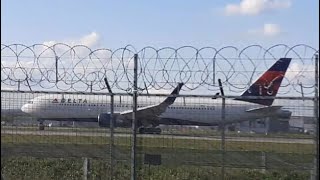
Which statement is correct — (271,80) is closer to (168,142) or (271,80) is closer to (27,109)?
(168,142)

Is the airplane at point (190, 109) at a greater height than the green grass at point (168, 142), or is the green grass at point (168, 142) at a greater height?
the airplane at point (190, 109)

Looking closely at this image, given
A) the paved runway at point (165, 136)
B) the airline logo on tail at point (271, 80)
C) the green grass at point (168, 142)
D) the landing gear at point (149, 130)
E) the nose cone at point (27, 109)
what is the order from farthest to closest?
the nose cone at point (27, 109) < the landing gear at point (149, 130) < the green grass at point (168, 142) < the paved runway at point (165, 136) < the airline logo on tail at point (271, 80)

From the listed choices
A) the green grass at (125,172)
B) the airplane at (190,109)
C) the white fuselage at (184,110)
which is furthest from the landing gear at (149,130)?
the green grass at (125,172)

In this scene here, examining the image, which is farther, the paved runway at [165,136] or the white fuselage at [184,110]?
the white fuselage at [184,110]

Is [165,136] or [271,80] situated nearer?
[271,80]

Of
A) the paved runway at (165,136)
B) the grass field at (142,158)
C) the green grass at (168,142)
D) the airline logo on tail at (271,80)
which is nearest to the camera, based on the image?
the airline logo on tail at (271,80)

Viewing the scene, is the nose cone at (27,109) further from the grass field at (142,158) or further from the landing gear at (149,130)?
the landing gear at (149,130)

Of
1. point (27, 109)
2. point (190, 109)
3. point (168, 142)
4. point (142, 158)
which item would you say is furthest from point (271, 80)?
point (27, 109)

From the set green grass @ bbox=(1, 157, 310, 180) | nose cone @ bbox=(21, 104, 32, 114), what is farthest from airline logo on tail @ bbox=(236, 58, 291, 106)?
nose cone @ bbox=(21, 104, 32, 114)

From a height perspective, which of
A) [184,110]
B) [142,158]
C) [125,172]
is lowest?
[125,172]

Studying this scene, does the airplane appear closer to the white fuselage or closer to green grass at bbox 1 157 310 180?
the white fuselage

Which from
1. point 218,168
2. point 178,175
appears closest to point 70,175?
point 178,175

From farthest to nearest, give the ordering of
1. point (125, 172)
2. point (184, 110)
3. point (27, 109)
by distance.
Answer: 1. point (184, 110)
2. point (125, 172)
3. point (27, 109)

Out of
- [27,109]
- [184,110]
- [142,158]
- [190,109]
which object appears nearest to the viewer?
[142,158]
